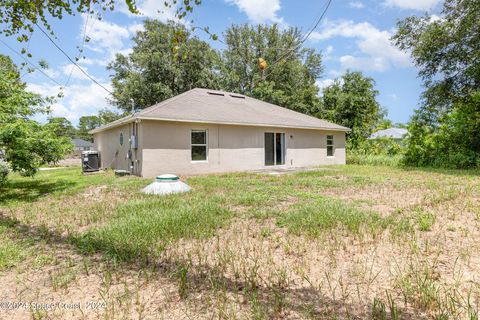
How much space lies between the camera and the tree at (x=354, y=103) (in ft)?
82.4

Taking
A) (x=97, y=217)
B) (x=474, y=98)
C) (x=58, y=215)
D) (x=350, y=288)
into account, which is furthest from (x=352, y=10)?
(x=474, y=98)

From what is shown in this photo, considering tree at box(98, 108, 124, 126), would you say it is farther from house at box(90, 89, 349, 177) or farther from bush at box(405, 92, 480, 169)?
bush at box(405, 92, 480, 169)

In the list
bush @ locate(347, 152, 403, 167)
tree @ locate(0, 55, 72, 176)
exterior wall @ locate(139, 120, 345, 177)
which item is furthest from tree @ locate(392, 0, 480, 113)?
tree @ locate(0, 55, 72, 176)

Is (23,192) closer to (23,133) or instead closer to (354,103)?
(23,133)

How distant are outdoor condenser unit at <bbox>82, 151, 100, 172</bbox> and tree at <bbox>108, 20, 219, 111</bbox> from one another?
12.1 meters

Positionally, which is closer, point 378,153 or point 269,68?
point 378,153

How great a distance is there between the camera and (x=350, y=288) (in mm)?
2594

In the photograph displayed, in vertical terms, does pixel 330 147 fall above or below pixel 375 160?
Result: above

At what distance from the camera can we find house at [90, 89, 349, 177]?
38.7 feet

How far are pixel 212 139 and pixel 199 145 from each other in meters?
0.70

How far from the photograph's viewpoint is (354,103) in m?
25.0

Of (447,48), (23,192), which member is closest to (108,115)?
(23,192)

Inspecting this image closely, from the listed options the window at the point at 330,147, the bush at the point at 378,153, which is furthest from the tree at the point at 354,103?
the window at the point at 330,147

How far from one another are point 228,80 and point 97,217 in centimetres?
2495
